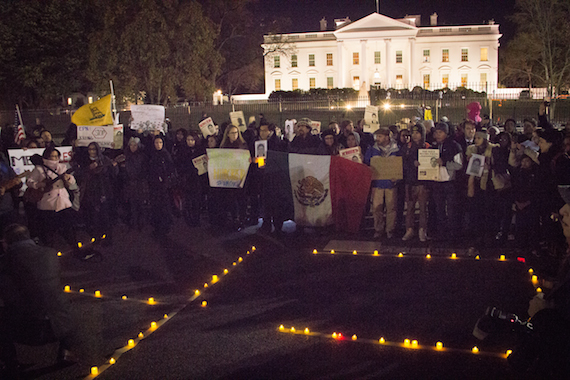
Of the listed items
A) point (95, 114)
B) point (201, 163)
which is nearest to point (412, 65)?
point (95, 114)

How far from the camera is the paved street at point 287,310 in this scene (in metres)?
4.74

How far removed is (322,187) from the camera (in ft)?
29.6

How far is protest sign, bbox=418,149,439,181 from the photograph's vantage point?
848 cm

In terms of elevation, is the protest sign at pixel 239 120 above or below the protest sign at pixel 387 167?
above

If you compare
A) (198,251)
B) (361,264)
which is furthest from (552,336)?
(198,251)

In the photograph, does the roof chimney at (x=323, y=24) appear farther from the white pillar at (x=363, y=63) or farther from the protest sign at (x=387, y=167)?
the protest sign at (x=387, y=167)

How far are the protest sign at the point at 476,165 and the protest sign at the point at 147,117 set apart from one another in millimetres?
7344

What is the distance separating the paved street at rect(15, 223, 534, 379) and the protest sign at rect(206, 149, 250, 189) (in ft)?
4.81

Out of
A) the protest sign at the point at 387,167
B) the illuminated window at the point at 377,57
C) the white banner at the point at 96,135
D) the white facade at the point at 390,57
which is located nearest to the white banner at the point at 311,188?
the protest sign at the point at 387,167

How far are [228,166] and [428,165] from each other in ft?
12.1

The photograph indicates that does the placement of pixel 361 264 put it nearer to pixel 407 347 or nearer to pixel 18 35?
pixel 407 347

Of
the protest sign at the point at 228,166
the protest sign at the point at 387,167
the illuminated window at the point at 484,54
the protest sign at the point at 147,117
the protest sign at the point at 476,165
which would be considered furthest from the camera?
the illuminated window at the point at 484,54

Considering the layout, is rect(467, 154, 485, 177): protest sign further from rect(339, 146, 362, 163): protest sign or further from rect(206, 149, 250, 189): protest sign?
rect(206, 149, 250, 189): protest sign

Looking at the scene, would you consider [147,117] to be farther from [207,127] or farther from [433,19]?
[433,19]
